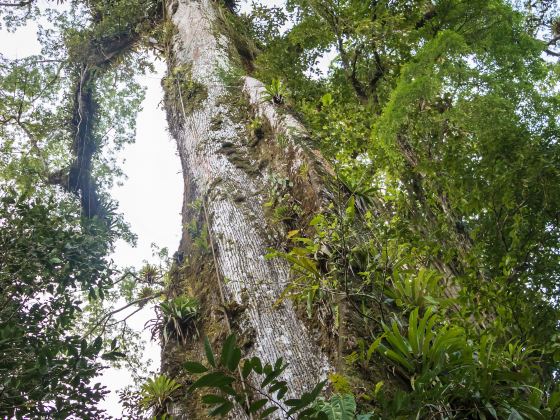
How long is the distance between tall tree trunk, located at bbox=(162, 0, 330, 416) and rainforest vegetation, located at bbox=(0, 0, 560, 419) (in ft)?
0.10

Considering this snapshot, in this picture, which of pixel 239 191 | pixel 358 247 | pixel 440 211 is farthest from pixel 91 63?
pixel 358 247

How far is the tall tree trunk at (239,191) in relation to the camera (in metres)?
2.82

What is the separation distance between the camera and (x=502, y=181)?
4.08 meters

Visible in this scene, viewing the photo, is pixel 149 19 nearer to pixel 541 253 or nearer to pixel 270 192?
pixel 270 192

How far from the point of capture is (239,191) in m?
3.95

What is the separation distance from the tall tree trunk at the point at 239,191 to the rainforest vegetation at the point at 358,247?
0.03m

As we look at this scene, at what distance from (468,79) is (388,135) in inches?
39.1

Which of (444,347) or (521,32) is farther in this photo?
(521,32)

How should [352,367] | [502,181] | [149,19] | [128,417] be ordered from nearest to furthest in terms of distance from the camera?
[352,367]
[128,417]
[502,181]
[149,19]

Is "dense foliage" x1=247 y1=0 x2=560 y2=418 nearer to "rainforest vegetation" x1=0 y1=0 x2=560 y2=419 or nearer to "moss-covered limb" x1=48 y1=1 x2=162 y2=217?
"rainforest vegetation" x1=0 y1=0 x2=560 y2=419

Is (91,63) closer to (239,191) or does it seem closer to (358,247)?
(239,191)

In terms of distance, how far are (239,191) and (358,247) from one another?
1525 mm

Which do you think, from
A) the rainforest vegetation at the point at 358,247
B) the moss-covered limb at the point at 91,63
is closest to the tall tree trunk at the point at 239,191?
the rainforest vegetation at the point at 358,247

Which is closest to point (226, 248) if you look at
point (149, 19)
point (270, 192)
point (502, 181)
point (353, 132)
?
point (270, 192)
